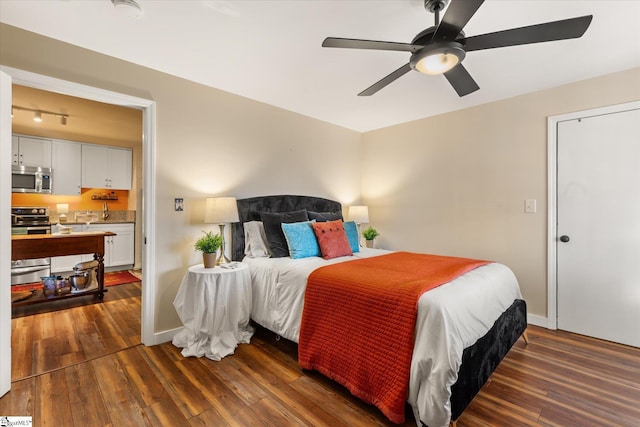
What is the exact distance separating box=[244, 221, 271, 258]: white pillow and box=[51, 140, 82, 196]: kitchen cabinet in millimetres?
4285

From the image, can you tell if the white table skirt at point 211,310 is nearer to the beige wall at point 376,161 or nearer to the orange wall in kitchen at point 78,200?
the beige wall at point 376,161

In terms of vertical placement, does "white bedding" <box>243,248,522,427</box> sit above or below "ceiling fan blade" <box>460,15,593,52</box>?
below

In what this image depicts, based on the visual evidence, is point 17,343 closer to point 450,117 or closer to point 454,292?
point 454,292

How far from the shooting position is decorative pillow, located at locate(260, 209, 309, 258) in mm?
2979

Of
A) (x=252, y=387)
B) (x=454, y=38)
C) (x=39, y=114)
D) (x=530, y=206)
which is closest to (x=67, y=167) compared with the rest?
(x=39, y=114)

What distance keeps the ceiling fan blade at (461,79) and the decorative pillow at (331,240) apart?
1689 millimetres

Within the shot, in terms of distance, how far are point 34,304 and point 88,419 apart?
2.90 meters

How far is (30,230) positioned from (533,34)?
6.74 m

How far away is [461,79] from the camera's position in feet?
6.87

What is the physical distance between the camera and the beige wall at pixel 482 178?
10.3 ft

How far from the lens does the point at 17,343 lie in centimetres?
264

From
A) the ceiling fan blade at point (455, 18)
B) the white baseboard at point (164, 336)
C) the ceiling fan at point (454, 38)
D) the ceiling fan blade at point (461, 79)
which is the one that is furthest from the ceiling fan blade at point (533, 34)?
the white baseboard at point (164, 336)

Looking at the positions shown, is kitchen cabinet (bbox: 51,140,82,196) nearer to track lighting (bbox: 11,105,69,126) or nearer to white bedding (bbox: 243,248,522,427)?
track lighting (bbox: 11,105,69,126)

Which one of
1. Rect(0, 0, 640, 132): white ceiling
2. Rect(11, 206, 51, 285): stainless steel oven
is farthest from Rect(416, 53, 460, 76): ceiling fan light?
Rect(11, 206, 51, 285): stainless steel oven
